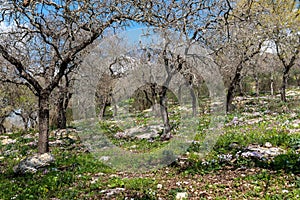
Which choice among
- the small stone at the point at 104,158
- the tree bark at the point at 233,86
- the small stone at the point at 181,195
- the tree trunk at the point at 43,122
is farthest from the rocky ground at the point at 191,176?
the tree bark at the point at 233,86

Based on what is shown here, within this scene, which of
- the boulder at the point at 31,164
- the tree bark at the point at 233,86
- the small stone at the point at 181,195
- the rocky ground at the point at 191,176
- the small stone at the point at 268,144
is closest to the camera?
the small stone at the point at 181,195

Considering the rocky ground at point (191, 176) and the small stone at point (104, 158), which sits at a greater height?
the rocky ground at point (191, 176)

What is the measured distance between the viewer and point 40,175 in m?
8.73

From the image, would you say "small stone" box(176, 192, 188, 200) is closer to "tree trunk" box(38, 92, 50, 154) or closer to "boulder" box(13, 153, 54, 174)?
"boulder" box(13, 153, 54, 174)

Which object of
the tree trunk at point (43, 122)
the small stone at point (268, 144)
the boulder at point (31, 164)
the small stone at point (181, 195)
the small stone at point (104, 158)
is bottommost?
the small stone at point (104, 158)

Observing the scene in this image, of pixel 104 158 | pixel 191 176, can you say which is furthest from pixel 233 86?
pixel 191 176

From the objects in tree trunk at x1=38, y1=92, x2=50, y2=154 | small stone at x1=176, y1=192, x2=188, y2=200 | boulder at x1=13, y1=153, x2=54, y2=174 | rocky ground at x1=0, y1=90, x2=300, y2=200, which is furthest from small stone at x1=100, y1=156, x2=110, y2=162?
small stone at x1=176, y1=192, x2=188, y2=200

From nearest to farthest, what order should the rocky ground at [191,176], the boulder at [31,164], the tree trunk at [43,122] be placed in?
1. the rocky ground at [191,176]
2. the boulder at [31,164]
3. the tree trunk at [43,122]

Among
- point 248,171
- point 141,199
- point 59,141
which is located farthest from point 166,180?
point 59,141

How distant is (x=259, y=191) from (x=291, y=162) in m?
1.67

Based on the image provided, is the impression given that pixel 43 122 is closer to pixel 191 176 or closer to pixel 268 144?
pixel 191 176

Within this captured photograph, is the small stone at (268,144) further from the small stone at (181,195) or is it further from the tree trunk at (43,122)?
the tree trunk at (43,122)

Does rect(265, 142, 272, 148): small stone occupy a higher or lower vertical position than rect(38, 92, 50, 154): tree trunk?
lower

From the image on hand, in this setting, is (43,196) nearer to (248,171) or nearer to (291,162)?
(248,171)
